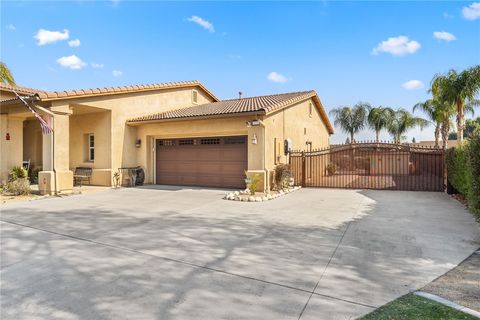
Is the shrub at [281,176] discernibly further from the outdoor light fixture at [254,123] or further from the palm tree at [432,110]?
the palm tree at [432,110]

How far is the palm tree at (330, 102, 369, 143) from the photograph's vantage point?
3381 cm

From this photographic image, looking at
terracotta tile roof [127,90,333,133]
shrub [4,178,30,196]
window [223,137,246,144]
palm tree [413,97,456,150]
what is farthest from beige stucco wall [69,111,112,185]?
palm tree [413,97,456,150]

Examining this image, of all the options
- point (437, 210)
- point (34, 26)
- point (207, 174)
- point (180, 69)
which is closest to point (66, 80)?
point (34, 26)

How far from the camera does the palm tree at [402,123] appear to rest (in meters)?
31.7

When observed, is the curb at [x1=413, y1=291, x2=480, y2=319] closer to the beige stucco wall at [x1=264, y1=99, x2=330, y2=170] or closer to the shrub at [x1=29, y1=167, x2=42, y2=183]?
the beige stucco wall at [x1=264, y1=99, x2=330, y2=170]

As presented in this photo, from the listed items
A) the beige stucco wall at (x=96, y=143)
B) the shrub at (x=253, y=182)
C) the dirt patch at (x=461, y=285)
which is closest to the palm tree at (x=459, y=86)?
the shrub at (x=253, y=182)

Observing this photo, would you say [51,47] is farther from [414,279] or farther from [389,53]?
[414,279]

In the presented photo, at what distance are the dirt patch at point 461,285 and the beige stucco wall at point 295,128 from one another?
9151 mm

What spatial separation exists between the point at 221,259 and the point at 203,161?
10.4 m

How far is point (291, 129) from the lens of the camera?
16.3 m

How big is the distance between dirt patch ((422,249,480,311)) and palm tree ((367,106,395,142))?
30.9 m

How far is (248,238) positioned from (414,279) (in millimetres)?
2953

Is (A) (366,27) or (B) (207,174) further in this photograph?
(B) (207,174)

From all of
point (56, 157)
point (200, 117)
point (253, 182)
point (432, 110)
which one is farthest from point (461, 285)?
point (432, 110)
